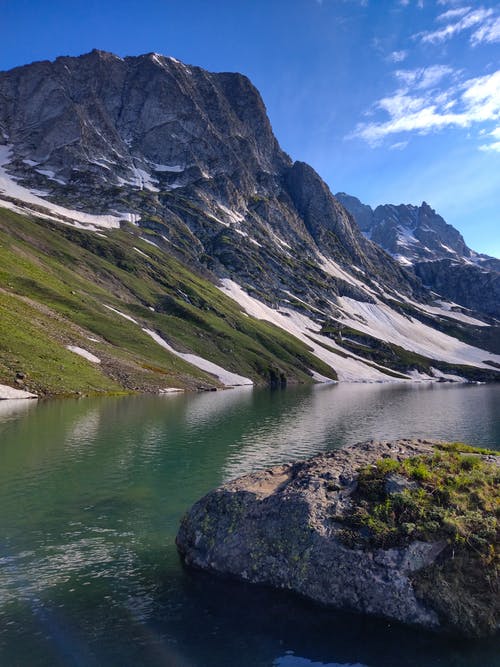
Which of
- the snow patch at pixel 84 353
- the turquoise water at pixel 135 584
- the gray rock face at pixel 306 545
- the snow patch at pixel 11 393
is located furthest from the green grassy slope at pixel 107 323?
the gray rock face at pixel 306 545

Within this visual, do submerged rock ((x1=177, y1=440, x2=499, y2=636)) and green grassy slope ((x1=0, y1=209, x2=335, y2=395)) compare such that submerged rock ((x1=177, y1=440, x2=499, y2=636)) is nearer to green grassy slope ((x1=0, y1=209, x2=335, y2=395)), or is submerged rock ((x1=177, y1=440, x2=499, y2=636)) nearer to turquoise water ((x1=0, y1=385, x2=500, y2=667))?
turquoise water ((x1=0, y1=385, x2=500, y2=667))

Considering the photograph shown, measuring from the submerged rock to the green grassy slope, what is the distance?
214 feet

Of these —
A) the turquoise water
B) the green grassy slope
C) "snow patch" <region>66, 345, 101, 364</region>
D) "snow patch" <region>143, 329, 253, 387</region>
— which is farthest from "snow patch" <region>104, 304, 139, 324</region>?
the turquoise water

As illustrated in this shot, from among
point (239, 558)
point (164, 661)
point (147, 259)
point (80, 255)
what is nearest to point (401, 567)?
point (239, 558)

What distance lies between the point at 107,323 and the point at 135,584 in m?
105

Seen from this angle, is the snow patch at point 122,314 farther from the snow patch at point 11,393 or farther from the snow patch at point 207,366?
the snow patch at point 11,393

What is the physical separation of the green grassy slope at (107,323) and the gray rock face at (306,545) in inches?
2549

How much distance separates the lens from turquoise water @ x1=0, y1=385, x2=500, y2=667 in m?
12.8

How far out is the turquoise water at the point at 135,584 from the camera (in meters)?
12.8

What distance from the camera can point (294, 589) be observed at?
A: 1591 centimetres

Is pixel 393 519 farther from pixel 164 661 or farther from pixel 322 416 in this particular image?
pixel 322 416

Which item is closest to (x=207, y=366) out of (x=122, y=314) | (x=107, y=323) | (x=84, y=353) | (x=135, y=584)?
(x=122, y=314)

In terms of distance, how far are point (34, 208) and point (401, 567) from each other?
8786 inches

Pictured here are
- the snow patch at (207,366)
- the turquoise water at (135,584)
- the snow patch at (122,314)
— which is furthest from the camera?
the snow patch at (122,314)
